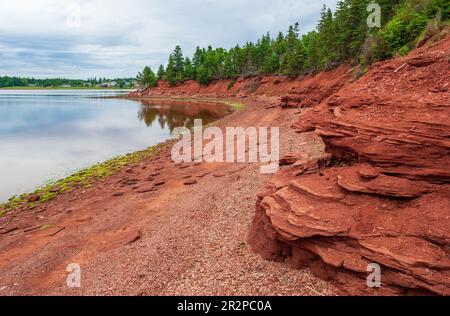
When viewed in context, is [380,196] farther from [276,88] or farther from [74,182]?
[276,88]

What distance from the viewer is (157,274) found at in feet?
29.6

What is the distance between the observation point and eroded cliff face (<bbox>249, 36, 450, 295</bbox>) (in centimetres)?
637

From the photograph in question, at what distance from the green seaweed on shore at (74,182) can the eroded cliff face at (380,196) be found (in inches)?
586

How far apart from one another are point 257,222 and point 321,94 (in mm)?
32880

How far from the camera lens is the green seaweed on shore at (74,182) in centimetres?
1831

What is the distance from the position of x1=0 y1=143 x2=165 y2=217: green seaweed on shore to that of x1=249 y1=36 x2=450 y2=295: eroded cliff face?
14874 millimetres

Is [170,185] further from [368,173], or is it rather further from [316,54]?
[316,54]

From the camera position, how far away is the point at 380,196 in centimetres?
750

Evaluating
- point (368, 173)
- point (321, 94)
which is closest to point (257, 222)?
point (368, 173)

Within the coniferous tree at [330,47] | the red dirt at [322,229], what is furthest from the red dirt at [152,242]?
the coniferous tree at [330,47]

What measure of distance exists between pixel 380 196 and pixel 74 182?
19977 millimetres

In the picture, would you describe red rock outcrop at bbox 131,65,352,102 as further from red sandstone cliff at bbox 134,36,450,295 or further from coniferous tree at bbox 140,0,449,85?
red sandstone cliff at bbox 134,36,450,295

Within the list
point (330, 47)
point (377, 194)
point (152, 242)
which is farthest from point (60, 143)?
point (330, 47)

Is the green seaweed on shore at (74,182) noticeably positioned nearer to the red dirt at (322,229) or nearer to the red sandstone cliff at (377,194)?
the red dirt at (322,229)
